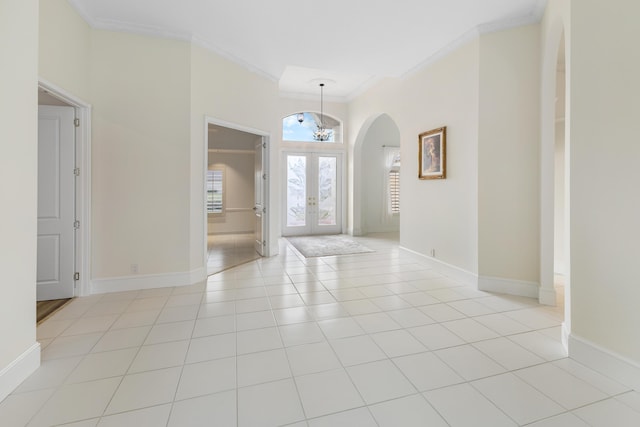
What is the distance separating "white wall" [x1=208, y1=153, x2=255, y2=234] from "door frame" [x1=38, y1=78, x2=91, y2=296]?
5.02m

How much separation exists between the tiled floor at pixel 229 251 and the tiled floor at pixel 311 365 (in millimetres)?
1495

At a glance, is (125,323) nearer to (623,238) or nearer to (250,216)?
(623,238)

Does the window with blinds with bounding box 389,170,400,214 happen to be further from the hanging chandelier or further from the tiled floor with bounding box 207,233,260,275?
the tiled floor with bounding box 207,233,260,275

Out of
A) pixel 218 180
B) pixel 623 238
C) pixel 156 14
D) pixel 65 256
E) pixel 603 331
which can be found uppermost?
pixel 156 14

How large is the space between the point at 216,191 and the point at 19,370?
7.04 metres

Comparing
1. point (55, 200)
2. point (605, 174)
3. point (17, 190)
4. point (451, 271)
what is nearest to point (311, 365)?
point (17, 190)

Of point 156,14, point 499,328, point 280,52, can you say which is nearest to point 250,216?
point 280,52

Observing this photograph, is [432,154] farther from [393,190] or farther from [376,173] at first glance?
[393,190]

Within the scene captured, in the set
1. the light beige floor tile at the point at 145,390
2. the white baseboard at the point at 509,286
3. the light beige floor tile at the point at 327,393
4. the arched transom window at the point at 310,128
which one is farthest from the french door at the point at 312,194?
the light beige floor tile at the point at 327,393

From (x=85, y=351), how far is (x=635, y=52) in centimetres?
441

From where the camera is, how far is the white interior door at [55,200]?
11.1 feet

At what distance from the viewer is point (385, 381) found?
2.00 metres

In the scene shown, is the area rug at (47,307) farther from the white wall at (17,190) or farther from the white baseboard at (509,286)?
the white baseboard at (509,286)

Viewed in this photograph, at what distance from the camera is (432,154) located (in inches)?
186
